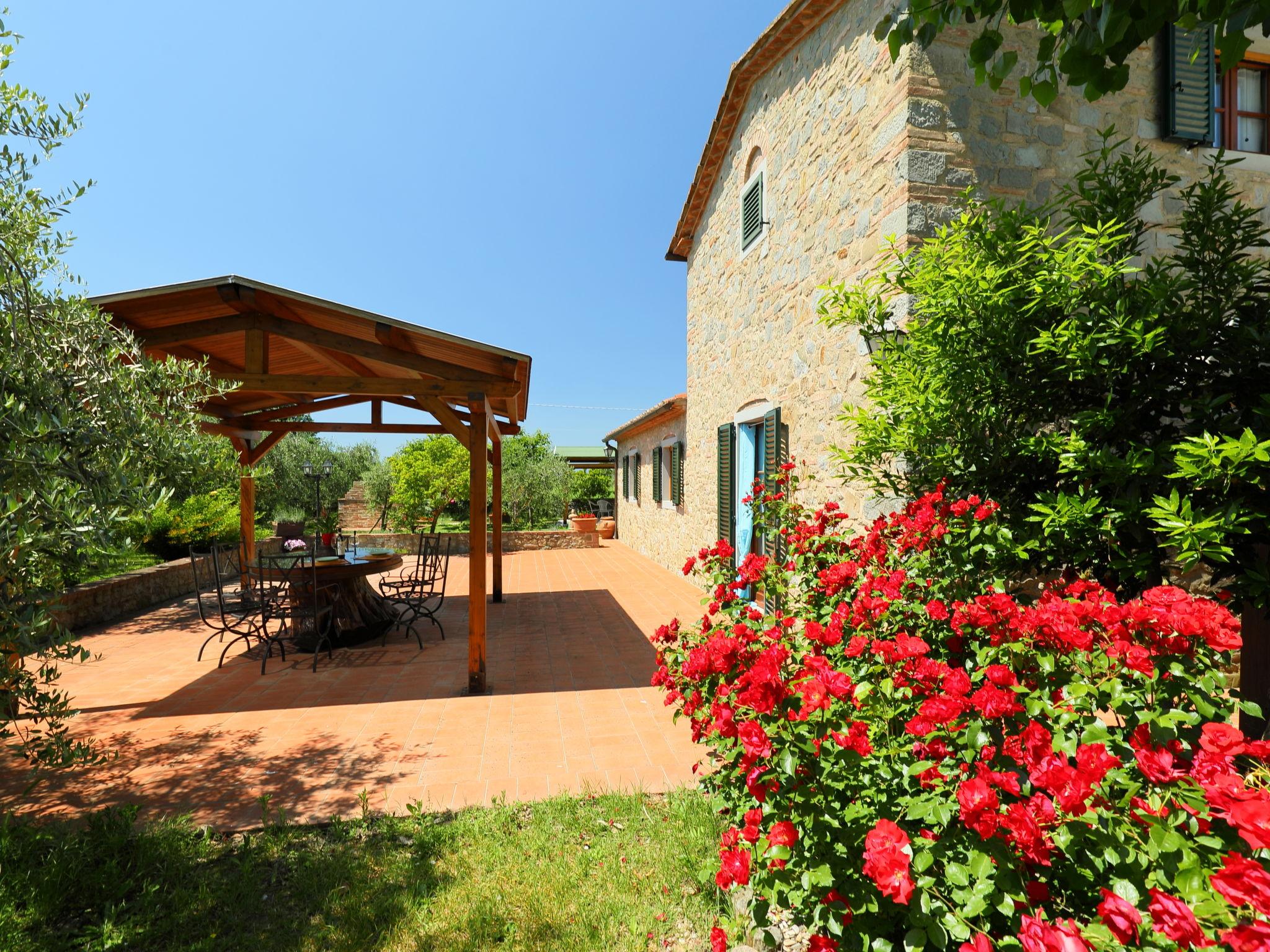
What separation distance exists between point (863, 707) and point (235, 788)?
3.54 meters

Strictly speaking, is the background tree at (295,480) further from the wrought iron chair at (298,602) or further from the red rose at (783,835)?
the red rose at (783,835)

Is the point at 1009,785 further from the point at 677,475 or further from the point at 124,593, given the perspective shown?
the point at 124,593

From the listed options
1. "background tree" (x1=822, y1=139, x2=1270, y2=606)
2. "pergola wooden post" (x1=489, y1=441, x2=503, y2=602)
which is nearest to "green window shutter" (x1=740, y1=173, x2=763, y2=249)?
"background tree" (x1=822, y1=139, x2=1270, y2=606)

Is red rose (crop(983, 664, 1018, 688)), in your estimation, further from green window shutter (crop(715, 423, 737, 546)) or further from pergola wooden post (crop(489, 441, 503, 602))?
pergola wooden post (crop(489, 441, 503, 602))

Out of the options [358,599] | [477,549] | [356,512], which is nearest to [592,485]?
[356,512]

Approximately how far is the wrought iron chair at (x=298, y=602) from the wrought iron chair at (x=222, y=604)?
17 cm

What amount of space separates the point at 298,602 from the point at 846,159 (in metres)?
6.41

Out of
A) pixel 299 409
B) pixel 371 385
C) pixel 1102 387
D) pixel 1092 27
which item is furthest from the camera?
pixel 299 409

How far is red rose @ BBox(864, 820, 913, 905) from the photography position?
1048 mm

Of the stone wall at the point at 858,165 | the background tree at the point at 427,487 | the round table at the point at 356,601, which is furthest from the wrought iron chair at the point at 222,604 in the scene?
the background tree at the point at 427,487

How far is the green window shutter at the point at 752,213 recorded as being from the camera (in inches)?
261

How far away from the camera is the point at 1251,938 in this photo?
81 centimetres

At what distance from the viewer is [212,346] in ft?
19.7

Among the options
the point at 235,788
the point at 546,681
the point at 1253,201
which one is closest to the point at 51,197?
the point at 235,788
